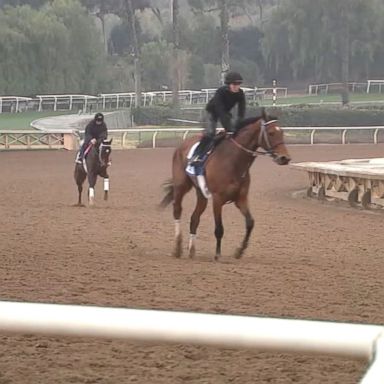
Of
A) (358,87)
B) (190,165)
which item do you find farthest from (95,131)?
(358,87)

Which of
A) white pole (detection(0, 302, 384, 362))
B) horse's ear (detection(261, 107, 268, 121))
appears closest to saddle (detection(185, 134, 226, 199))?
horse's ear (detection(261, 107, 268, 121))

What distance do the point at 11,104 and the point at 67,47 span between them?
6279 mm

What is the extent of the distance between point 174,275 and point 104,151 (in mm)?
9987

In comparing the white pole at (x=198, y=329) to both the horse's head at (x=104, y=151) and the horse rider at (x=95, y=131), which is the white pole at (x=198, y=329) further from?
the horse's head at (x=104, y=151)

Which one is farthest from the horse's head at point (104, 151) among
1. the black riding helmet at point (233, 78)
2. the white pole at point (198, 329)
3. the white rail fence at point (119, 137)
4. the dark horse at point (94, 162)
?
the white rail fence at point (119, 137)

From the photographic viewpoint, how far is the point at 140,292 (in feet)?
29.7

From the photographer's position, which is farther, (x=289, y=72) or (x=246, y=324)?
(x=289, y=72)

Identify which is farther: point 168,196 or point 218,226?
point 168,196

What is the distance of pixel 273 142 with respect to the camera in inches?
467

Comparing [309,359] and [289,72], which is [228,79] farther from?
[289,72]

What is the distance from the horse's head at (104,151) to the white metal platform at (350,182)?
182 inches

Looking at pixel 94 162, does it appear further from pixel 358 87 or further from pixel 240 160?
pixel 358 87

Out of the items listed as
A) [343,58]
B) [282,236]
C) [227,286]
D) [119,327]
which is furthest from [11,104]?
[119,327]

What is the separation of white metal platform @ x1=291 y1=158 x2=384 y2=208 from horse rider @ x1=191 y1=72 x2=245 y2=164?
7.31 metres
